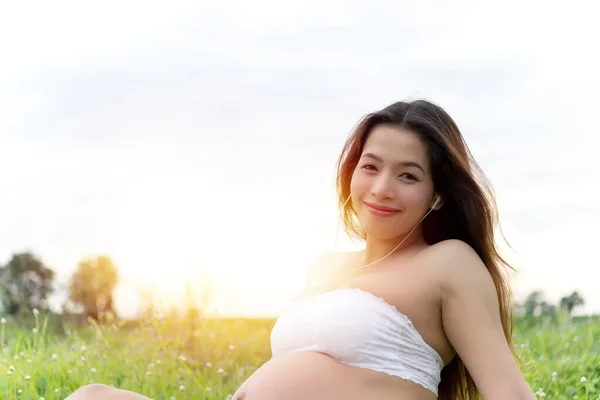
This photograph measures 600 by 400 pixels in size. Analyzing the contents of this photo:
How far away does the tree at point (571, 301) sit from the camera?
5910 mm

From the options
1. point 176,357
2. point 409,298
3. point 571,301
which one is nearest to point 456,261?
point 409,298

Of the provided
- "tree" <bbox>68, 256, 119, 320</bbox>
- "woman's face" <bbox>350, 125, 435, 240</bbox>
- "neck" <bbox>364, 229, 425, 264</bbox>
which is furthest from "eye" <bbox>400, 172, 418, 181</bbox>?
"tree" <bbox>68, 256, 119, 320</bbox>

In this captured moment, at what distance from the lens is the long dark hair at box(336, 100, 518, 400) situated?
109 inches

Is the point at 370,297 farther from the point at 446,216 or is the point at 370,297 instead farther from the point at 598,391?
the point at 598,391

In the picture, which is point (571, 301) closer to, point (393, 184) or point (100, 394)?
point (393, 184)

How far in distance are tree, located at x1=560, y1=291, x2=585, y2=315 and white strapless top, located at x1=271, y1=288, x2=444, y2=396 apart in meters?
3.63

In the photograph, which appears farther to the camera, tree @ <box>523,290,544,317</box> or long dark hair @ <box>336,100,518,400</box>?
tree @ <box>523,290,544,317</box>

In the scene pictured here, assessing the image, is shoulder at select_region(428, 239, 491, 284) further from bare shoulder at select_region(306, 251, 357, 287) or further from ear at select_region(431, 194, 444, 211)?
bare shoulder at select_region(306, 251, 357, 287)

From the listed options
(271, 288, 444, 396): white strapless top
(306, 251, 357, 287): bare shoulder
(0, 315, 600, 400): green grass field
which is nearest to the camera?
(271, 288, 444, 396): white strapless top

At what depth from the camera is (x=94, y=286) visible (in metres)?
6.71

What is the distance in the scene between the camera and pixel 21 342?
18.2 ft

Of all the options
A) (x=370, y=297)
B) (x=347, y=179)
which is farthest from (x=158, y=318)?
(x=370, y=297)

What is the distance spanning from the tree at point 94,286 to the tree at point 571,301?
3722mm

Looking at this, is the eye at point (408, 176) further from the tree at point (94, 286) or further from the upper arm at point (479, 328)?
the tree at point (94, 286)
